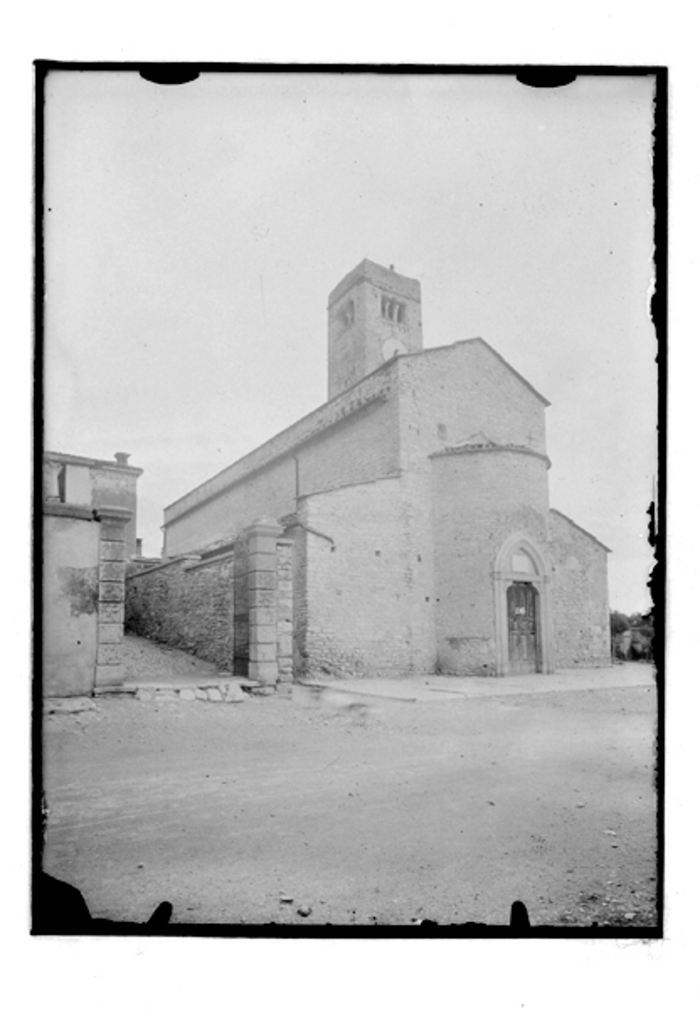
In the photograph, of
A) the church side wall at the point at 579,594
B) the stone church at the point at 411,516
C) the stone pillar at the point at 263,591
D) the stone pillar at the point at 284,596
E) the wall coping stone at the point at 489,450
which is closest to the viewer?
the church side wall at the point at 579,594

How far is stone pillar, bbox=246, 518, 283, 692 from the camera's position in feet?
17.7

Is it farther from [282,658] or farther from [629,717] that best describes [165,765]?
[629,717]

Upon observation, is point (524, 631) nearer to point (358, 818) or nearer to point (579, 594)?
point (579, 594)

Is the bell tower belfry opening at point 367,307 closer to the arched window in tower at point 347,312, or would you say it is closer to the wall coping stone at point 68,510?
the arched window in tower at point 347,312

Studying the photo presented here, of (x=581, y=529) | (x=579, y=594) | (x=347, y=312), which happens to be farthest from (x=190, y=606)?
(x=581, y=529)

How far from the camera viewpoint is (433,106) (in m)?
3.35

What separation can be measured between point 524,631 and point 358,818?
241 centimetres

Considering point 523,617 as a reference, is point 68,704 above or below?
below

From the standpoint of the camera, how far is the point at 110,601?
395 centimetres

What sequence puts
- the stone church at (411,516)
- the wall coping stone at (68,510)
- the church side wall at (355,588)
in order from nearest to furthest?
1. the wall coping stone at (68,510)
2. the stone church at (411,516)
3. the church side wall at (355,588)

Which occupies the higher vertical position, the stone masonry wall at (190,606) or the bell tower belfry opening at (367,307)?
the bell tower belfry opening at (367,307)

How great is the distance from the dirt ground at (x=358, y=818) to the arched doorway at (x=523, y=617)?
3.68ft

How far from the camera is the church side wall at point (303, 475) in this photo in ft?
14.6

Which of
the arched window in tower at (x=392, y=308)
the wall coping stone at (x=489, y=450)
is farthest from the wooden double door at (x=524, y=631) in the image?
the arched window in tower at (x=392, y=308)
